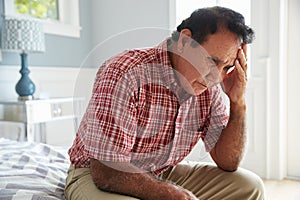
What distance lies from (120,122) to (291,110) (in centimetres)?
192

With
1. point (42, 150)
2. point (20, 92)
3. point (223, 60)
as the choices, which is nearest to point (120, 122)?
point (223, 60)

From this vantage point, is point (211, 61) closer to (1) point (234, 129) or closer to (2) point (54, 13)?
(1) point (234, 129)

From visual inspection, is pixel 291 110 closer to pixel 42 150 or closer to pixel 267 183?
pixel 267 183

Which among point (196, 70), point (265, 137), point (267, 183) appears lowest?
point (267, 183)

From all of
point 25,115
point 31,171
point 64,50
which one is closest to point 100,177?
point 31,171

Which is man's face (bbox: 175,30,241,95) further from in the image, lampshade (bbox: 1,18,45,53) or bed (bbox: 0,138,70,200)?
lampshade (bbox: 1,18,45,53)

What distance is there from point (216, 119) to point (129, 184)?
1.37ft

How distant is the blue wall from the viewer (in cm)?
253

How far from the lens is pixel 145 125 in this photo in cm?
92

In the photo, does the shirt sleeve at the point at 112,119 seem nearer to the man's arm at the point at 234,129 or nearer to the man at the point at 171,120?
the man at the point at 171,120

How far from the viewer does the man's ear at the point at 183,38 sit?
0.97 meters

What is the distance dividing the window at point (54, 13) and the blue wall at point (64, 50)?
0.05 meters

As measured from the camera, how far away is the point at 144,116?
3.01ft

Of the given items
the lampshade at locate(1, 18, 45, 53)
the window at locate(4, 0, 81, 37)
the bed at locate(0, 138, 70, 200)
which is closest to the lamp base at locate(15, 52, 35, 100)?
the lampshade at locate(1, 18, 45, 53)
